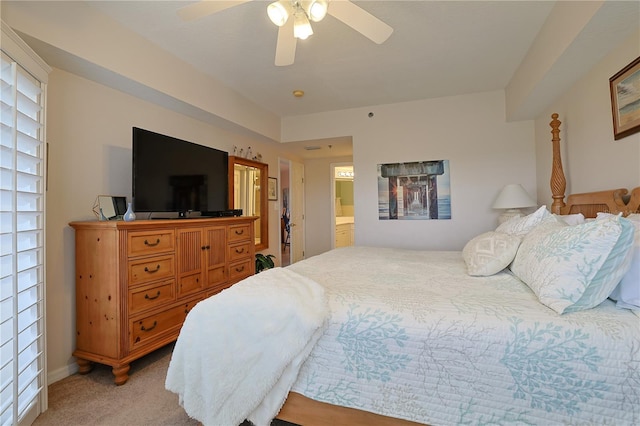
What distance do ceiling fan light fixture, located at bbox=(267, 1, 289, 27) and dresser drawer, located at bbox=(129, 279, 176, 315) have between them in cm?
196

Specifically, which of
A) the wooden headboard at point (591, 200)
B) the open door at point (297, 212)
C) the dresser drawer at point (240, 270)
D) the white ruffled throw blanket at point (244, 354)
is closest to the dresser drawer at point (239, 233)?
the dresser drawer at point (240, 270)

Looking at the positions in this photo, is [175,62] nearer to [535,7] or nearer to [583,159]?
[535,7]

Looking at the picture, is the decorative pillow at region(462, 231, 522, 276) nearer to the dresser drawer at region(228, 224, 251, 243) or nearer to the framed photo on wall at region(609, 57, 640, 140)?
the framed photo on wall at region(609, 57, 640, 140)

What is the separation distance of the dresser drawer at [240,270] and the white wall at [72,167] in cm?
118

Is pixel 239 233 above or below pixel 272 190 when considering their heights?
below

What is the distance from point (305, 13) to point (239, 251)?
222cm

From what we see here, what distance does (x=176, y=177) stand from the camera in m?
2.60

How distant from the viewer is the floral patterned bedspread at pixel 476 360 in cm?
91

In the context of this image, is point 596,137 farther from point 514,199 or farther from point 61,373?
point 61,373

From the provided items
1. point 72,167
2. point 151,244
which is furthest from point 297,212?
point 72,167

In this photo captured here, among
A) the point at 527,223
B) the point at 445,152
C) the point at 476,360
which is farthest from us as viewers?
the point at 445,152

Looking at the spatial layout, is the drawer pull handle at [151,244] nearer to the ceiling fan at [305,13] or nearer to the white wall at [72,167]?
the white wall at [72,167]

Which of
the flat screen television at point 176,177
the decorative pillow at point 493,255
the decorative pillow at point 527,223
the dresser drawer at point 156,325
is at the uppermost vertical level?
the flat screen television at point 176,177

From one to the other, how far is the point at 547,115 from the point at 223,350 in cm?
376
